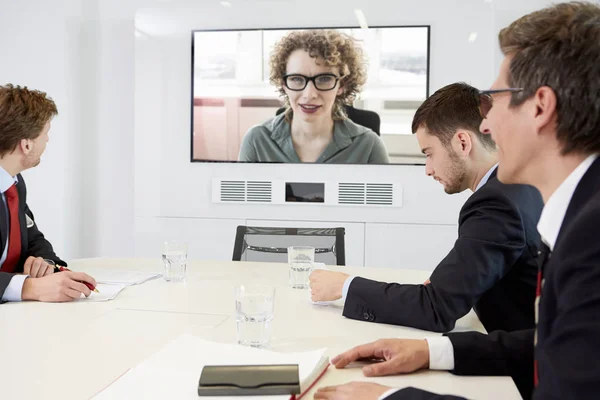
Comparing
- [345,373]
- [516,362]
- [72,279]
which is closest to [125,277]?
[72,279]

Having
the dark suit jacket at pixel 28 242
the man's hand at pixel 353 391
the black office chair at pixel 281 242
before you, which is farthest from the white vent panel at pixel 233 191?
the man's hand at pixel 353 391

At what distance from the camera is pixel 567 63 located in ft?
3.22

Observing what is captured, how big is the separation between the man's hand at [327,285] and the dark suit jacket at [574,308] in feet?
2.65

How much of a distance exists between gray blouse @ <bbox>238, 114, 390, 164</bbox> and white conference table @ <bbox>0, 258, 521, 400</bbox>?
226 centimetres

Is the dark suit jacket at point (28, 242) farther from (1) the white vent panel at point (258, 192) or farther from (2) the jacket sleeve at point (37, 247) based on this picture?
(1) the white vent panel at point (258, 192)

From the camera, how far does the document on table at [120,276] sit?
2115 mm

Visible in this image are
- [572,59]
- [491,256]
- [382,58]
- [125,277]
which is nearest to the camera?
[572,59]

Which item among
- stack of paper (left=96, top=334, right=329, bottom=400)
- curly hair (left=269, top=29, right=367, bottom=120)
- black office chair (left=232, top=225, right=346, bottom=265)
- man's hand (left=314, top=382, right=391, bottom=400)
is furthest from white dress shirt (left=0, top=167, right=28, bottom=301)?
curly hair (left=269, top=29, right=367, bottom=120)

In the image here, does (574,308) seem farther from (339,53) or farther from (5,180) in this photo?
(339,53)

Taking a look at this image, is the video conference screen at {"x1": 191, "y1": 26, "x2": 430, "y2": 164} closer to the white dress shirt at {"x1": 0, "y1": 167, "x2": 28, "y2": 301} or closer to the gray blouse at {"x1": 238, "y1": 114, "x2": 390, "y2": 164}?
the gray blouse at {"x1": 238, "y1": 114, "x2": 390, "y2": 164}

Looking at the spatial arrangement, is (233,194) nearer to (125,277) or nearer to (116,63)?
(116,63)

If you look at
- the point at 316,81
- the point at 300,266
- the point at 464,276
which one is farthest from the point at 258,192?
the point at 464,276

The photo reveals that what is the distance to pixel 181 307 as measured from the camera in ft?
5.84

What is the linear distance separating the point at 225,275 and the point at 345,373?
45.9 inches
